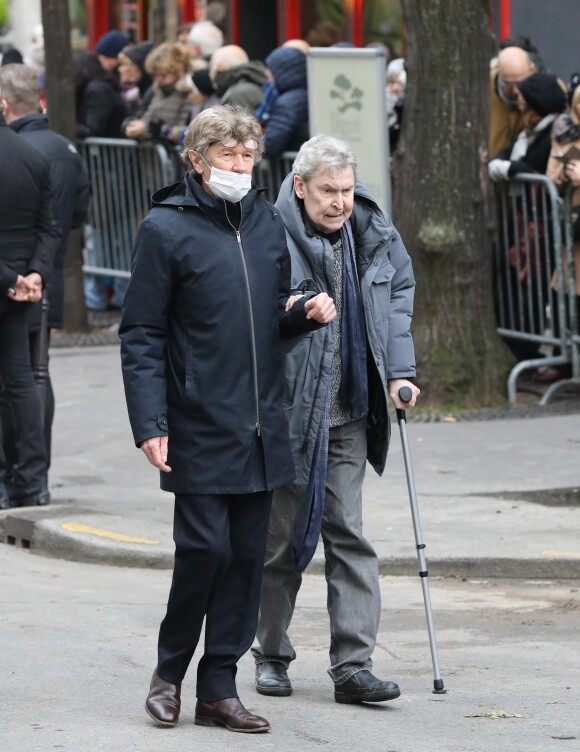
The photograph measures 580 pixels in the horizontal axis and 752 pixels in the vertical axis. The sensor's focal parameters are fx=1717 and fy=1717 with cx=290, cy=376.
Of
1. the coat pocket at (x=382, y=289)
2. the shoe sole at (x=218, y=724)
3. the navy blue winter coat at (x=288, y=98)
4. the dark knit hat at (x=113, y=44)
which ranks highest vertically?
the dark knit hat at (x=113, y=44)

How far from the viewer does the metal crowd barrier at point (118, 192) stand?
15.4 meters

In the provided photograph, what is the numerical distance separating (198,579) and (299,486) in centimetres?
52

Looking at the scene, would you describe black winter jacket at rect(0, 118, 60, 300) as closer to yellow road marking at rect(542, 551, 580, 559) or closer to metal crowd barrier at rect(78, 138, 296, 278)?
yellow road marking at rect(542, 551, 580, 559)

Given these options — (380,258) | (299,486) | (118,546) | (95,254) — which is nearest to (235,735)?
(299,486)

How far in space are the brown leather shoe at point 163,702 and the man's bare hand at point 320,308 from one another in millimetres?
1241

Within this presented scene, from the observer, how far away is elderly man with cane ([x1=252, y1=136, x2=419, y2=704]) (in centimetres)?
557

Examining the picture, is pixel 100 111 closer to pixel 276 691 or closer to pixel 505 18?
pixel 505 18

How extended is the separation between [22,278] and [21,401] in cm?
68

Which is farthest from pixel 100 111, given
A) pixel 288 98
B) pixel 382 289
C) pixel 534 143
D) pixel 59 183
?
pixel 382 289

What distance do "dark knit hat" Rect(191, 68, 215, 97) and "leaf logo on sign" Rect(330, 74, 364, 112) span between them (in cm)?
265

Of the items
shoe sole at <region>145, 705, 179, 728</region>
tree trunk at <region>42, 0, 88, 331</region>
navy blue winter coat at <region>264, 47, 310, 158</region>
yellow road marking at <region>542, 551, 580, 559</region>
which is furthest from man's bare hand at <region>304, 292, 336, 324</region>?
tree trunk at <region>42, 0, 88, 331</region>

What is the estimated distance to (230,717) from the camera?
5.30 meters

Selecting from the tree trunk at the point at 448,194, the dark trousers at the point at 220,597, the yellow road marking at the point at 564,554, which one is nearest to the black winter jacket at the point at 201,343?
the dark trousers at the point at 220,597

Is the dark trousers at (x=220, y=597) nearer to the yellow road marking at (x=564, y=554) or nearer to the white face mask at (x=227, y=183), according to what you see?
the white face mask at (x=227, y=183)
